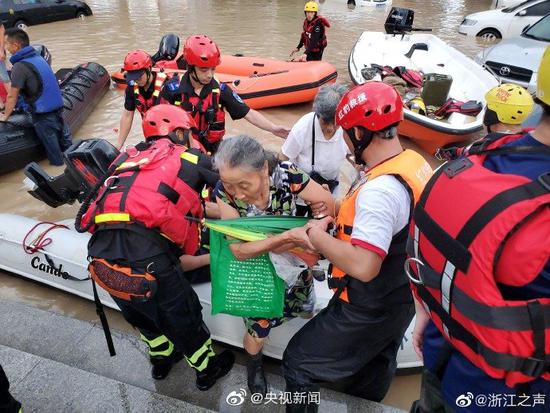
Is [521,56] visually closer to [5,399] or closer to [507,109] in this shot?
[507,109]

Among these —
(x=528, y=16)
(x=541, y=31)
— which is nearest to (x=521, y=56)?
(x=541, y=31)

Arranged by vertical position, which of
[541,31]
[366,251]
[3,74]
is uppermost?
[366,251]

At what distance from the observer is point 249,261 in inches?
85.0

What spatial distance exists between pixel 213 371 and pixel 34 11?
48.8 feet

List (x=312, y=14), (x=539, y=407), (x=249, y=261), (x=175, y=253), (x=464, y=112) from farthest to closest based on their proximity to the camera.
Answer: (x=312, y=14), (x=464, y=112), (x=175, y=253), (x=249, y=261), (x=539, y=407)

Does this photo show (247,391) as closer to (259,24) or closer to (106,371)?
(106,371)

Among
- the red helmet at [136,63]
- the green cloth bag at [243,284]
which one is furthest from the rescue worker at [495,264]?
the red helmet at [136,63]

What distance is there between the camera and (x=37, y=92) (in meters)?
5.01

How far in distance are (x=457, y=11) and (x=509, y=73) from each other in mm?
13646

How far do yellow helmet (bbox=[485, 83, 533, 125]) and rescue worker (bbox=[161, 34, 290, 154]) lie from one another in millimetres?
1652

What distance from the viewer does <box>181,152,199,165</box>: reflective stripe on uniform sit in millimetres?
2262

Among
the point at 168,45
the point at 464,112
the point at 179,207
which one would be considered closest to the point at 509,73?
the point at 464,112

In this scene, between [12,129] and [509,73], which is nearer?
[12,129]

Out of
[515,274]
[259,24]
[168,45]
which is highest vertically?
[515,274]
